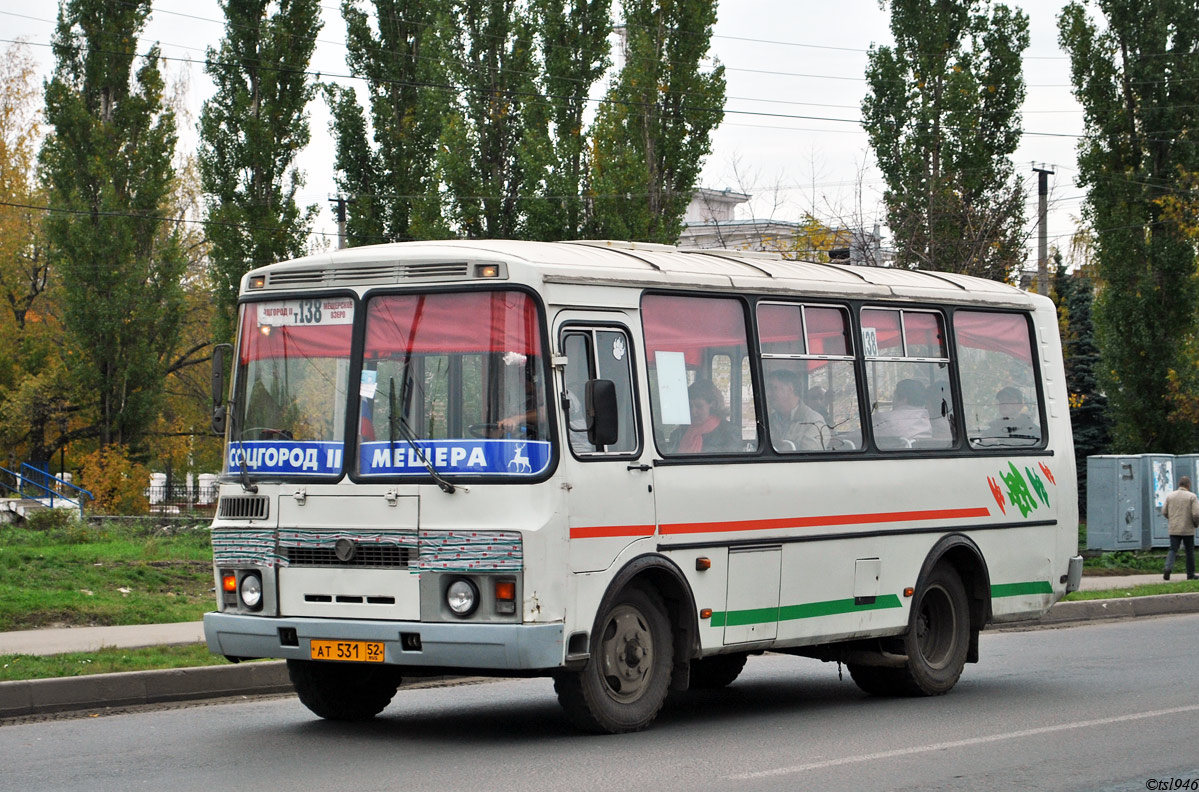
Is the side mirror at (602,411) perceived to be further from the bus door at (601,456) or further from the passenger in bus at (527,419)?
the passenger in bus at (527,419)

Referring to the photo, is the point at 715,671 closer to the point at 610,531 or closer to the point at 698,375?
the point at 698,375

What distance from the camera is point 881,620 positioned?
1202 centimetres

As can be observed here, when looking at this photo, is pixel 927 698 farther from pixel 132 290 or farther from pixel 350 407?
pixel 132 290

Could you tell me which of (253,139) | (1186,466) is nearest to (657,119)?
(253,139)

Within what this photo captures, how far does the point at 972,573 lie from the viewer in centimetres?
1305

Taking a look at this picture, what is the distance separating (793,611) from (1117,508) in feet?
71.1

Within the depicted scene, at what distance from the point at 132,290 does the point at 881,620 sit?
33.1m

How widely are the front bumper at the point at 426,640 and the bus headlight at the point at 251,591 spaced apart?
9 centimetres

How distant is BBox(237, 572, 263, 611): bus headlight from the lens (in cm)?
1003

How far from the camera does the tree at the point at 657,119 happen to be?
36.7 metres

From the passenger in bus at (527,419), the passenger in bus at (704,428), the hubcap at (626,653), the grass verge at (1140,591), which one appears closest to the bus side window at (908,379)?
the passenger in bus at (704,428)

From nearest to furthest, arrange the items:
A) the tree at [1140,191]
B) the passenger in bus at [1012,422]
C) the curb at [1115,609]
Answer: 1. the passenger in bus at [1012,422]
2. the curb at [1115,609]
3. the tree at [1140,191]

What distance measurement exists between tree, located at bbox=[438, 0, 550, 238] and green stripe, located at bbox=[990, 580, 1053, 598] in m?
24.8

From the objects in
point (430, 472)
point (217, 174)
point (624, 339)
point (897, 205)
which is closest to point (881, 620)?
point (624, 339)
